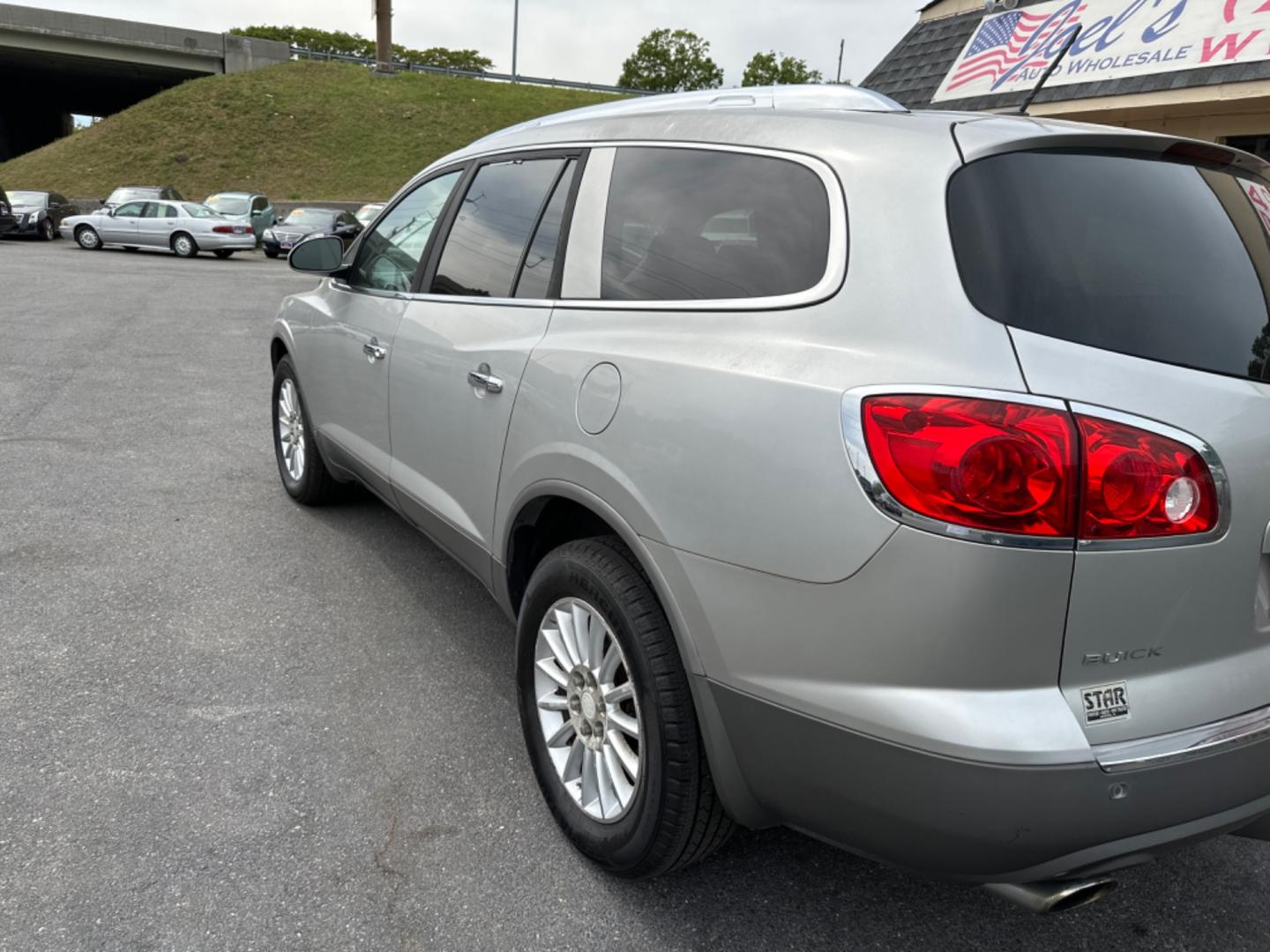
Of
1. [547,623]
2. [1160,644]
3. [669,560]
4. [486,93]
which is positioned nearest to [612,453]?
[669,560]

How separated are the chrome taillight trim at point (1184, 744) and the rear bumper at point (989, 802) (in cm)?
1

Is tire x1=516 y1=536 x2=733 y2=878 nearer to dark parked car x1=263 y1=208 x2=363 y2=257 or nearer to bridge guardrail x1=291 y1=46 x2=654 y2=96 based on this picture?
dark parked car x1=263 y1=208 x2=363 y2=257

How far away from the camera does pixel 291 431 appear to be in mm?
5133

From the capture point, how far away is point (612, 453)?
7.32 feet

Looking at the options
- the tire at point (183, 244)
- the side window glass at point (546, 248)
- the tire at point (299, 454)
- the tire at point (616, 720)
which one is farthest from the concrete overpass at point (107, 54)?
the tire at point (616, 720)

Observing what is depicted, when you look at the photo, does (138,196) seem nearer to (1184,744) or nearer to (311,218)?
(311,218)

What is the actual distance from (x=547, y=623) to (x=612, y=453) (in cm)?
61

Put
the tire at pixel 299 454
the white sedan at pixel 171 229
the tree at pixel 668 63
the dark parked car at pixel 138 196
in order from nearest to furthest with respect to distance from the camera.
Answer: the tire at pixel 299 454 → the white sedan at pixel 171 229 → the dark parked car at pixel 138 196 → the tree at pixel 668 63

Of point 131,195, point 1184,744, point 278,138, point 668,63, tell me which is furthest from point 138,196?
point 668,63

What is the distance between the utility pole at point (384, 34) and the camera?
45812 millimetres

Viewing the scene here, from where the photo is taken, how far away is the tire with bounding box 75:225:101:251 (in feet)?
80.8

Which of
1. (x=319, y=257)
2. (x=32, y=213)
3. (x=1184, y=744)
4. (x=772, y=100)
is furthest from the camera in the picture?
(x=32, y=213)

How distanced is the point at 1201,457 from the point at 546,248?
1826mm

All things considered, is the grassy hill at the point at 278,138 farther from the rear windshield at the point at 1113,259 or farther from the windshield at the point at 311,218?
the rear windshield at the point at 1113,259
